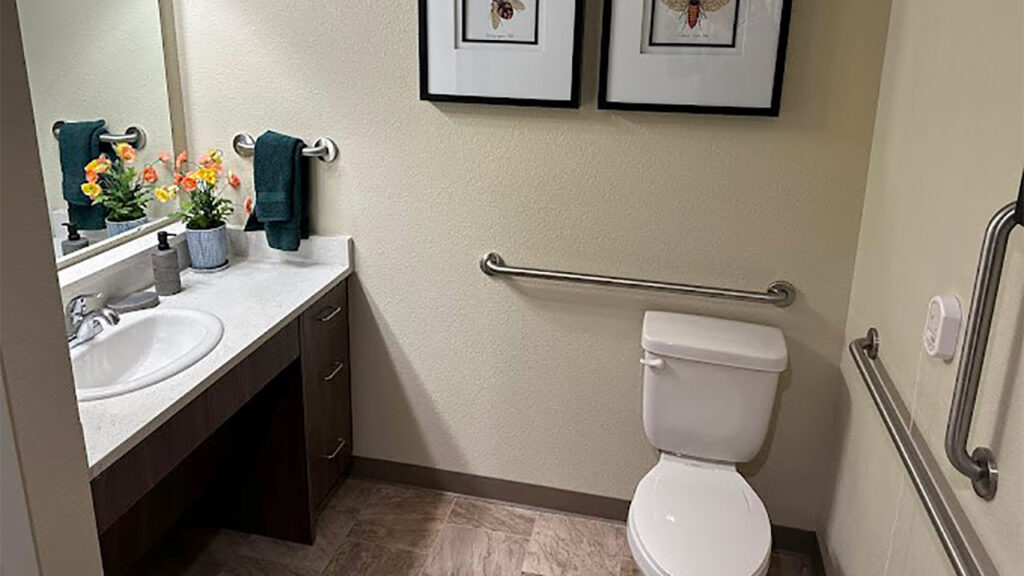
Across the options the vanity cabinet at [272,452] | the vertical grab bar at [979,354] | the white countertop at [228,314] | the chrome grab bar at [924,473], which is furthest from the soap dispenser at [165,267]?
the vertical grab bar at [979,354]

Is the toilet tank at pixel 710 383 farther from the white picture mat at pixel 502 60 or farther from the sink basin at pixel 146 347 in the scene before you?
the sink basin at pixel 146 347

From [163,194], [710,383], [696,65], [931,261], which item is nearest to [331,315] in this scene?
[163,194]

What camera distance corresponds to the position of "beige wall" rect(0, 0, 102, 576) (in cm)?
106

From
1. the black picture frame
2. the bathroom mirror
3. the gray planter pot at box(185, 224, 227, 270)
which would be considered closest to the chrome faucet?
the bathroom mirror

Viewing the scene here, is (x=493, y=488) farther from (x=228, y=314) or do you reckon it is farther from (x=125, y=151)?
(x=125, y=151)

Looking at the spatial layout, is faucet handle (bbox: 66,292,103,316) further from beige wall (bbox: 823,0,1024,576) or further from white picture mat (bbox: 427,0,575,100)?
beige wall (bbox: 823,0,1024,576)

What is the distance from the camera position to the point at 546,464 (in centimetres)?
260

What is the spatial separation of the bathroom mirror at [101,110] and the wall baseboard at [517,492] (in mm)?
1067

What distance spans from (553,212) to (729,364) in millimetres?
639

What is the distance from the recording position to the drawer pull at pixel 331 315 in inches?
93.4

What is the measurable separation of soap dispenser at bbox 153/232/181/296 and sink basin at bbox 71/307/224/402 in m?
0.11

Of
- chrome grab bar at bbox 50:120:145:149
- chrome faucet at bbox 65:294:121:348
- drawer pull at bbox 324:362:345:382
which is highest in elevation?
chrome grab bar at bbox 50:120:145:149

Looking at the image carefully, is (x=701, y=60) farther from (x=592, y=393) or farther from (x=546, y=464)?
(x=546, y=464)

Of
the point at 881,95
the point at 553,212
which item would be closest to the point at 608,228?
the point at 553,212
